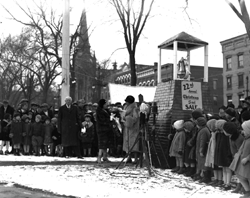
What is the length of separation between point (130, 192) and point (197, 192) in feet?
3.92

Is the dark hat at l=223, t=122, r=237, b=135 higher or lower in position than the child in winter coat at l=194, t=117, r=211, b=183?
higher

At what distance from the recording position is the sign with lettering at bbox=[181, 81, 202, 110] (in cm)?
1093

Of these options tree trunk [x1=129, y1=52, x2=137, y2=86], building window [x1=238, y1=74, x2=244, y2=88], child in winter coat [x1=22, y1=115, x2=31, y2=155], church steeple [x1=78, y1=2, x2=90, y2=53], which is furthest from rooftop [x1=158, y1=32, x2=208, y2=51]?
building window [x1=238, y1=74, x2=244, y2=88]

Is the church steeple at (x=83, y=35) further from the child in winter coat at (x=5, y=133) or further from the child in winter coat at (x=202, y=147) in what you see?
the child in winter coat at (x=202, y=147)

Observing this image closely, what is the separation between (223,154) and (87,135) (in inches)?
267

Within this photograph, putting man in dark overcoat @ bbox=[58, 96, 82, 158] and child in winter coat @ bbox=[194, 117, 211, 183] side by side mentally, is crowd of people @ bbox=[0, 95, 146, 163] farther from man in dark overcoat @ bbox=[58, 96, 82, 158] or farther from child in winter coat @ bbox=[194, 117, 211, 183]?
child in winter coat @ bbox=[194, 117, 211, 183]

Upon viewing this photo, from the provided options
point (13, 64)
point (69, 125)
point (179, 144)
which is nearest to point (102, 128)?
point (69, 125)

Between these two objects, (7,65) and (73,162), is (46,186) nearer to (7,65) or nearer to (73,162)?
(73,162)

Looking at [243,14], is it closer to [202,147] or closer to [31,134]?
[202,147]

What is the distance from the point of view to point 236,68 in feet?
160

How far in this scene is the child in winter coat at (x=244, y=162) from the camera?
21.9 ft

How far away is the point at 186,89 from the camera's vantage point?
432 inches

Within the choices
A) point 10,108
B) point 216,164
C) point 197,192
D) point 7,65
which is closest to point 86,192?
A: point 197,192

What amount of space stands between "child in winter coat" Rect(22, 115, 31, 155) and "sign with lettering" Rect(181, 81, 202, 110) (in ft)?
20.1
